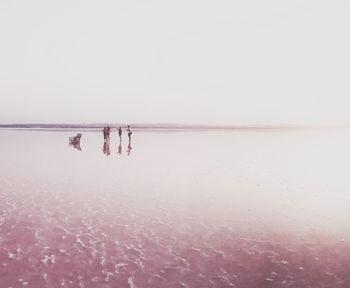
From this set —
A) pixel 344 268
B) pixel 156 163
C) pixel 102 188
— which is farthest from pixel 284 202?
pixel 156 163

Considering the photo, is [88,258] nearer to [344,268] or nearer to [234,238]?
[234,238]

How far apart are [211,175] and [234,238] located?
14525 mm

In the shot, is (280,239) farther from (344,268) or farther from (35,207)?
(35,207)

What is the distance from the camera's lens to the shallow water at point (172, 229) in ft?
35.2

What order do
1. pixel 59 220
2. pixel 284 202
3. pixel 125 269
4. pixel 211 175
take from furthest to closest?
1. pixel 211 175
2. pixel 284 202
3. pixel 59 220
4. pixel 125 269

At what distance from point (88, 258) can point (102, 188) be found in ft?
36.3

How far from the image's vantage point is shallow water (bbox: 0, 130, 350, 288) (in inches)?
422

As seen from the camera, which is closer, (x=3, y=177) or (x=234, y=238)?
(x=234, y=238)

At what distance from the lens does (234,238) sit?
13.9 metres

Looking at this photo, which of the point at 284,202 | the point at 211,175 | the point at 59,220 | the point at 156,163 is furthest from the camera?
the point at 156,163

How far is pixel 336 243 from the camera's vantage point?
13.6 meters

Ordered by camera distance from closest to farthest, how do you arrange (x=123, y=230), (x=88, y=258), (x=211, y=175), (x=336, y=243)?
(x=88, y=258), (x=336, y=243), (x=123, y=230), (x=211, y=175)

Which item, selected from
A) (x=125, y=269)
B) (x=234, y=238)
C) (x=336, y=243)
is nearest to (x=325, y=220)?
(x=336, y=243)

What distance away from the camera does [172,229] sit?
1496 centimetres
